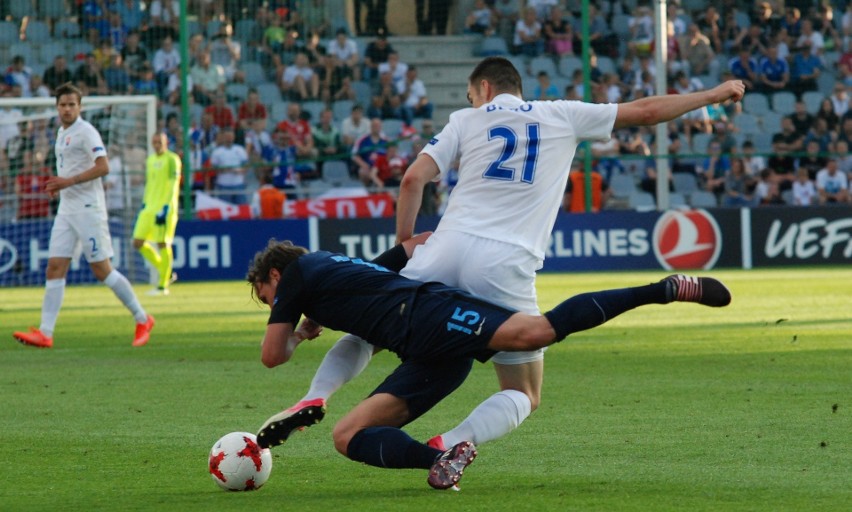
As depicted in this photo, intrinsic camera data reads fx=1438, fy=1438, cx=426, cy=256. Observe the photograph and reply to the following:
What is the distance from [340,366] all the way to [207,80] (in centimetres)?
1755

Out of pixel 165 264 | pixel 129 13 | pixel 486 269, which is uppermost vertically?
pixel 129 13

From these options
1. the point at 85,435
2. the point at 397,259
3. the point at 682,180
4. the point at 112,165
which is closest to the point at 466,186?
the point at 397,259

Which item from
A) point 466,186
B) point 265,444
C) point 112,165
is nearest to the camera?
point 265,444

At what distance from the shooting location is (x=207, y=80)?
22.8m

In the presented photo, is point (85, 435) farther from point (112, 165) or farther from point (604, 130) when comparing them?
point (112, 165)

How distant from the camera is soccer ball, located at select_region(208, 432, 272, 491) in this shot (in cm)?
566

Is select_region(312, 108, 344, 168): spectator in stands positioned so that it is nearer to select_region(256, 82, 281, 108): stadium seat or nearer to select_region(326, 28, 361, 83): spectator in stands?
select_region(326, 28, 361, 83): spectator in stands

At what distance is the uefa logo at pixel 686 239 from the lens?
21.9 metres

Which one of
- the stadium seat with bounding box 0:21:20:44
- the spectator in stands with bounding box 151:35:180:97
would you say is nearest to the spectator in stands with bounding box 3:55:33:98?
the stadium seat with bounding box 0:21:20:44

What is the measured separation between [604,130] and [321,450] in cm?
208

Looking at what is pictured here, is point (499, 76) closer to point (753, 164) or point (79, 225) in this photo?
point (79, 225)

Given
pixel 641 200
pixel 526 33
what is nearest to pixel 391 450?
pixel 641 200

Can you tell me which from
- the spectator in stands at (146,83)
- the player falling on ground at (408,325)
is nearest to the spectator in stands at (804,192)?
the spectator in stands at (146,83)

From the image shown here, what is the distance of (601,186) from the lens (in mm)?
22859
